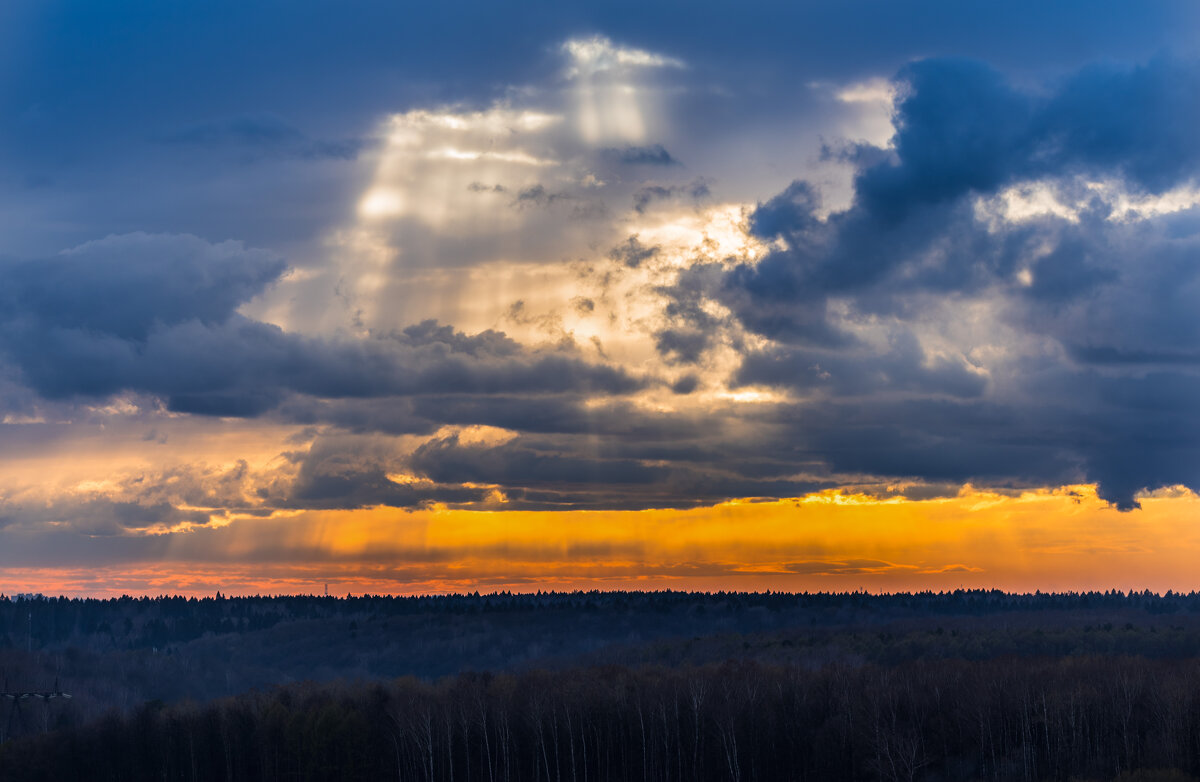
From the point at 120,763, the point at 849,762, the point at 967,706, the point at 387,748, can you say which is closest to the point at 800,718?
the point at 849,762

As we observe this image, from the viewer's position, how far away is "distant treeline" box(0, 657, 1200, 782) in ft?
455

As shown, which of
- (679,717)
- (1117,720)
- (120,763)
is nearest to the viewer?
(1117,720)

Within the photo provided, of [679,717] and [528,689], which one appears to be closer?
[679,717]

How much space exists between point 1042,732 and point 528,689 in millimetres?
62805

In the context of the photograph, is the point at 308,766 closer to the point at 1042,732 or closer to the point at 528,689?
the point at 528,689

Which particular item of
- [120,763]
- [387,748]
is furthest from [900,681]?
[120,763]

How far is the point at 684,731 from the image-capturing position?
150 m

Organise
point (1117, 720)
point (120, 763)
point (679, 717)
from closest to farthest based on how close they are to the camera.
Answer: point (1117, 720) → point (679, 717) → point (120, 763)

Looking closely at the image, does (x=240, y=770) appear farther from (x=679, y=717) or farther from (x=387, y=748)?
(x=679, y=717)

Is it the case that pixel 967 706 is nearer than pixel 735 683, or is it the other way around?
pixel 967 706

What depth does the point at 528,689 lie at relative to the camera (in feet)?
538

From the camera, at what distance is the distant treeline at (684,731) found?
455 ft

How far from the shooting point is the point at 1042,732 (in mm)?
147625

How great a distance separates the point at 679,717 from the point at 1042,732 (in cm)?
4212
